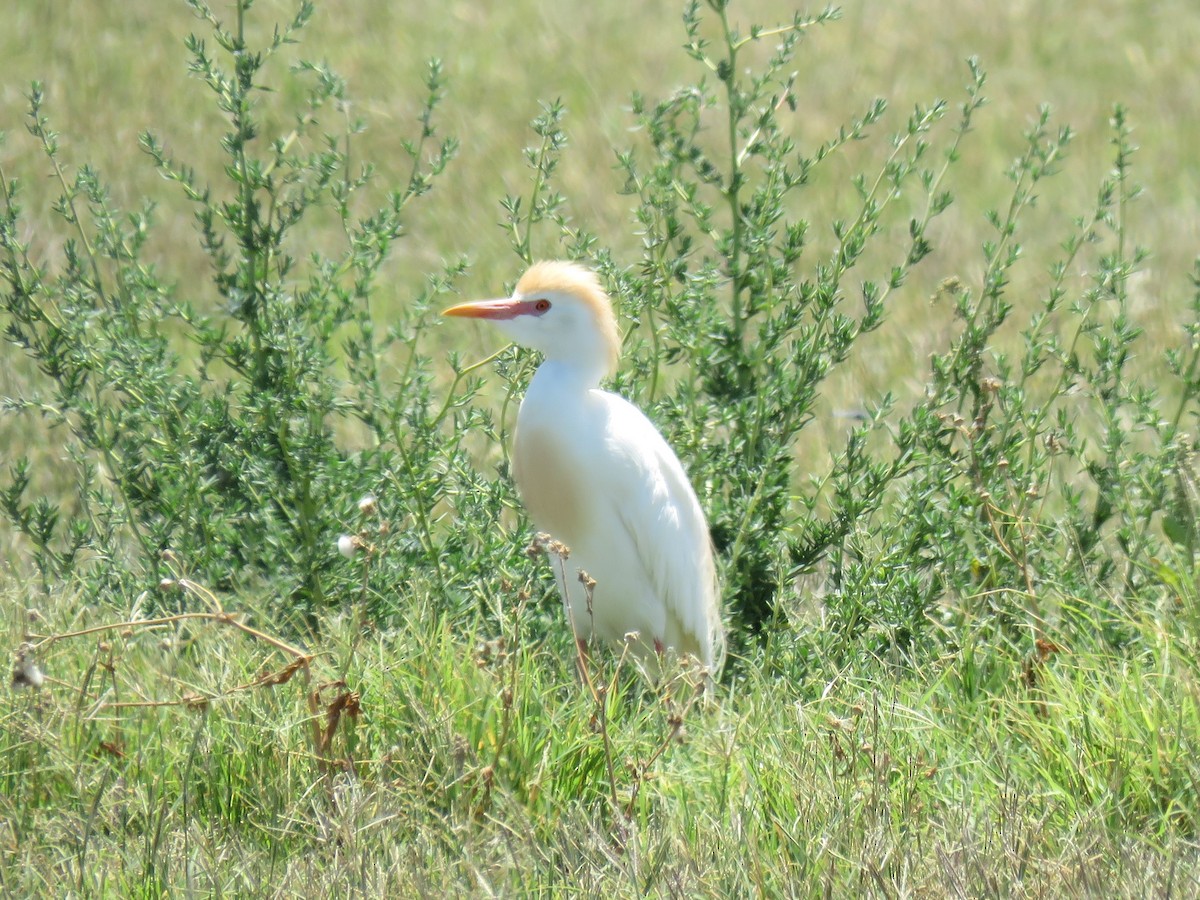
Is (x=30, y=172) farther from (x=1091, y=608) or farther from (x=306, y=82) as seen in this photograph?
(x=1091, y=608)

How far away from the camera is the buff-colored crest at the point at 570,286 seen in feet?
11.1

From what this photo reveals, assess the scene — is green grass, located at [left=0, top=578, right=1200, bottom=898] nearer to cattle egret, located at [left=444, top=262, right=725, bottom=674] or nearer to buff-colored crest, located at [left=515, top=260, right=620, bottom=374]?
cattle egret, located at [left=444, top=262, right=725, bottom=674]

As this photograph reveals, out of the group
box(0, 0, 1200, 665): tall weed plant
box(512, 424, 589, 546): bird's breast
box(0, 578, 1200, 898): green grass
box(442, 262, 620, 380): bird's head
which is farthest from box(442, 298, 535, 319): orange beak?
box(0, 578, 1200, 898): green grass

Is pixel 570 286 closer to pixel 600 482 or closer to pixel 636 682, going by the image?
pixel 600 482

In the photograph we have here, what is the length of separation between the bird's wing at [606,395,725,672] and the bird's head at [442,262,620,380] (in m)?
0.27

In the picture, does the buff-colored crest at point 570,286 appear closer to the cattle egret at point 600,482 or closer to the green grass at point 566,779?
the cattle egret at point 600,482

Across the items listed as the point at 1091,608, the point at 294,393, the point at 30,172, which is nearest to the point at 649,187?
the point at 294,393

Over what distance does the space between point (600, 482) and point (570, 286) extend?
50 centimetres

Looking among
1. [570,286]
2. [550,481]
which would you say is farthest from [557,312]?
[550,481]

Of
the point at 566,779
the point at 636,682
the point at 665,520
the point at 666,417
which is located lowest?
the point at 636,682

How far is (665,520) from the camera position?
370 centimetres

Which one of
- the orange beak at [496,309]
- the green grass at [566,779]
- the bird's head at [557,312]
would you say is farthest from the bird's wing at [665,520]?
the green grass at [566,779]

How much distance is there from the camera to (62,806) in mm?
2676

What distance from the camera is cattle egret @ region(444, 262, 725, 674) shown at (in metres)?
3.42
